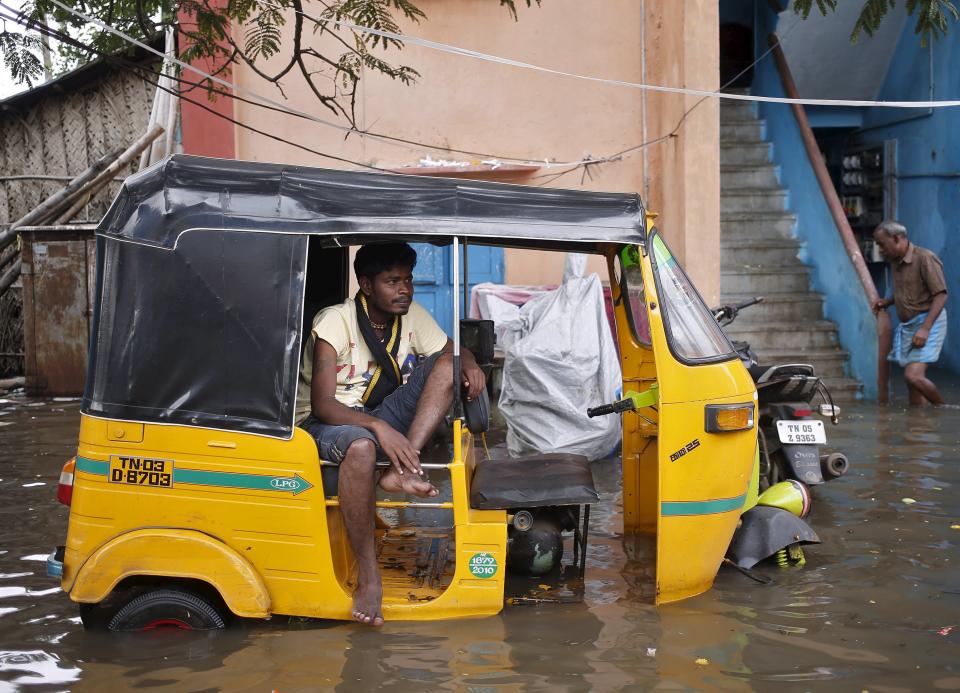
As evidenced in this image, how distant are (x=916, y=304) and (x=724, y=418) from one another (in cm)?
615

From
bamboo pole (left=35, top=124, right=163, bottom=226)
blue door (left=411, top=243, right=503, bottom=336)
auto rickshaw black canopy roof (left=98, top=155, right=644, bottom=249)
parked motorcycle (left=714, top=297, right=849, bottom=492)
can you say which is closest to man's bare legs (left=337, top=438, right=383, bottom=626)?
auto rickshaw black canopy roof (left=98, top=155, right=644, bottom=249)

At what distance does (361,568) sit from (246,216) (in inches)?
63.3

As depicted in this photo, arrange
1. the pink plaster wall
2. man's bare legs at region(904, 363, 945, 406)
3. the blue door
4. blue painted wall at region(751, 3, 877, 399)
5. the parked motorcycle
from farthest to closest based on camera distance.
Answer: the blue door → the pink plaster wall → blue painted wall at region(751, 3, 877, 399) → man's bare legs at region(904, 363, 945, 406) → the parked motorcycle

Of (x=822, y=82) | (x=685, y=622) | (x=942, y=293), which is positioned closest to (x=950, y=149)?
(x=822, y=82)

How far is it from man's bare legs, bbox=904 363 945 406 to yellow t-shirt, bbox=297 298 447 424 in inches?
256

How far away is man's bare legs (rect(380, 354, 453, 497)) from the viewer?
4416mm

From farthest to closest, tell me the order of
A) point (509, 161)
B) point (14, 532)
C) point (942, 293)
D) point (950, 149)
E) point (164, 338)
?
point (950, 149)
point (509, 161)
point (942, 293)
point (14, 532)
point (164, 338)

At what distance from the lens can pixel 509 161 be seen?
434 inches

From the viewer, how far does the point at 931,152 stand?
1249cm

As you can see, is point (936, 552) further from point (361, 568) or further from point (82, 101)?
point (82, 101)

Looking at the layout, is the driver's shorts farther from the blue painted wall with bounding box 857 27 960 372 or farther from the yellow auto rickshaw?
the blue painted wall with bounding box 857 27 960 372

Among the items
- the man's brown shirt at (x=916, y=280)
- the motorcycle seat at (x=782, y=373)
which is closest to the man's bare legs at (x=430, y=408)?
the motorcycle seat at (x=782, y=373)

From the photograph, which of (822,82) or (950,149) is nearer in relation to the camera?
(950,149)

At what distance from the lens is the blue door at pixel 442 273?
11.1 m
